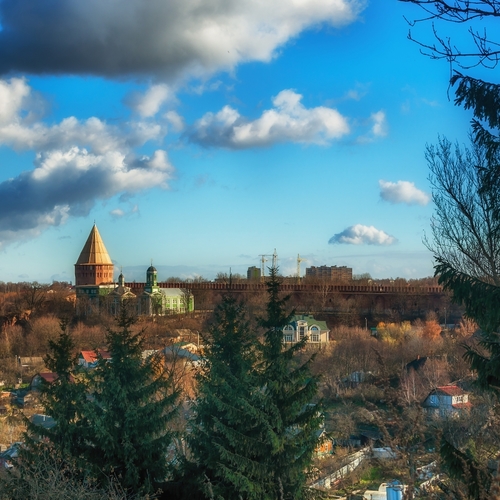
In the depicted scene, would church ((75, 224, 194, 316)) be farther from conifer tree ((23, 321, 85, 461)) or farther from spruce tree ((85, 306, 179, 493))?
spruce tree ((85, 306, 179, 493))

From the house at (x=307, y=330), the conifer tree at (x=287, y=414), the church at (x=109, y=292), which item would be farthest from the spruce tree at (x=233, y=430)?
the church at (x=109, y=292)

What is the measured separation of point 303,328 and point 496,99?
25606 millimetres

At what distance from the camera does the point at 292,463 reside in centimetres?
754

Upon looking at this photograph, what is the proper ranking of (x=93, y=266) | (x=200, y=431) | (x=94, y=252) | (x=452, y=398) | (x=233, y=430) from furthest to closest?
(x=94, y=252), (x=93, y=266), (x=452, y=398), (x=200, y=431), (x=233, y=430)

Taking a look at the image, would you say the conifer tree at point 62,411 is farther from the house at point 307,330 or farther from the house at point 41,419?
the house at point 307,330

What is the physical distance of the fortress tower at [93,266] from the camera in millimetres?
45375

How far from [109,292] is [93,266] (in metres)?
5.82

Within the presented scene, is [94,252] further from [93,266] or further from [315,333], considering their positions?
[315,333]

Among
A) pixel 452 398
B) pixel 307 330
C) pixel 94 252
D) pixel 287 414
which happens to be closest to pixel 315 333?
pixel 307 330

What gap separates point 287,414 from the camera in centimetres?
776

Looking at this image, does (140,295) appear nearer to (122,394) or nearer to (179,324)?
(179,324)

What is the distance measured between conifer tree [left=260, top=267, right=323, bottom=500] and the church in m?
27.2

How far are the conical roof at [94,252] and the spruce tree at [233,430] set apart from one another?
127ft

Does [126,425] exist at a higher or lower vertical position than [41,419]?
higher
